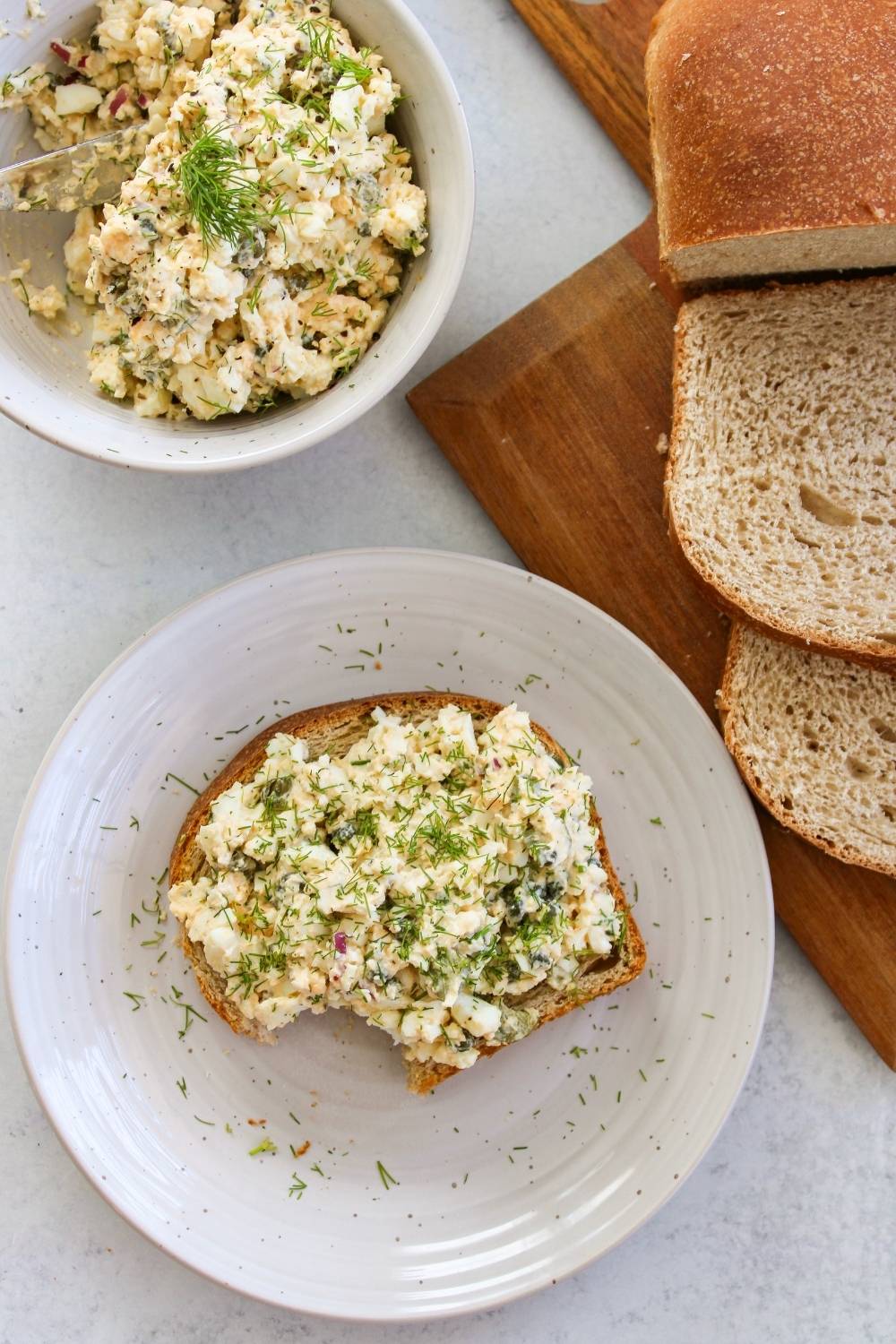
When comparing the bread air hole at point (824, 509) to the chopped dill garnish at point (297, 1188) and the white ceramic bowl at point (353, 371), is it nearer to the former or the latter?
the white ceramic bowl at point (353, 371)

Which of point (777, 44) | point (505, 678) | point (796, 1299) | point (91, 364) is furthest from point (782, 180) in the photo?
point (796, 1299)

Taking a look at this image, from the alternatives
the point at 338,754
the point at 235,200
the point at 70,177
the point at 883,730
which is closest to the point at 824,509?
the point at 883,730

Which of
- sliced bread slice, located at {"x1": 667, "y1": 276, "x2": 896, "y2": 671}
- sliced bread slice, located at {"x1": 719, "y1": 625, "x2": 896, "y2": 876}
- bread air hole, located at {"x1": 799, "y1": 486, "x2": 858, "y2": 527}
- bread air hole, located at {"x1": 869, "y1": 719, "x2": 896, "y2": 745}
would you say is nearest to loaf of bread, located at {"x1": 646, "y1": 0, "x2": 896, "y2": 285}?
sliced bread slice, located at {"x1": 667, "y1": 276, "x2": 896, "y2": 671}

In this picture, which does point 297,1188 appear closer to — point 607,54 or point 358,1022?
point 358,1022

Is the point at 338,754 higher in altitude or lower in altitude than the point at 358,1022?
higher

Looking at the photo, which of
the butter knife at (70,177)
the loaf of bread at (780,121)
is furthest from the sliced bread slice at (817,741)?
the butter knife at (70,177)

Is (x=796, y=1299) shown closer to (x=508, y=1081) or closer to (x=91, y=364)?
(x=508, y=1081)
